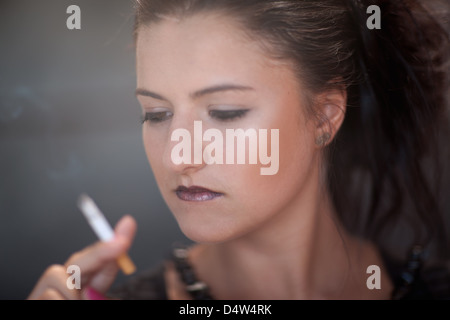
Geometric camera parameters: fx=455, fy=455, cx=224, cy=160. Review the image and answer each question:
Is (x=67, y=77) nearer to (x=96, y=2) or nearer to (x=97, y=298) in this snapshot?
(x=96, y=2)

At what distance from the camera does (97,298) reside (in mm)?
724

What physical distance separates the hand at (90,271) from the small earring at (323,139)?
13.4 inches

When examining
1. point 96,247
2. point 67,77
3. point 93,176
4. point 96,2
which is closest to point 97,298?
point 96,247

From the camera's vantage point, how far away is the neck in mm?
782

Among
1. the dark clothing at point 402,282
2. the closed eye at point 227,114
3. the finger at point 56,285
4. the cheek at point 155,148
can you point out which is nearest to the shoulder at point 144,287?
the dark clothing at point 402,282

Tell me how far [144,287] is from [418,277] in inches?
20.1

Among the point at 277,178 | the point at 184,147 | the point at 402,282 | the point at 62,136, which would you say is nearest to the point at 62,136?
the point at 62,136

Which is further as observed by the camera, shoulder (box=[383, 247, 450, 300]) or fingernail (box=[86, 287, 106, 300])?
shoulder (box=[383, 247, 450, 300])

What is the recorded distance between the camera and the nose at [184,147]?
65 centimetres

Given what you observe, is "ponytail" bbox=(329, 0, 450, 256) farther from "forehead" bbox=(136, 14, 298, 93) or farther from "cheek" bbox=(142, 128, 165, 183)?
"cheek" bbox=(142, 128, 165, 183)

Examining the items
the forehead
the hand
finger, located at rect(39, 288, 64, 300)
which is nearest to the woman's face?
the forehead

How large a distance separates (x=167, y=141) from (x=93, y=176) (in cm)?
22

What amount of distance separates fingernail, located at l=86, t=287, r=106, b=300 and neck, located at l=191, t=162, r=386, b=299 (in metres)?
0.18

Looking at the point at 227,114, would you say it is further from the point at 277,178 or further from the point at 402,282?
the point at 402,282
